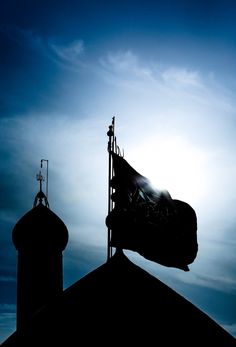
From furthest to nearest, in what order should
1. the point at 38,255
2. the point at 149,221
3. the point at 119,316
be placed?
the point at 38,255
the point at 149,221
the point at 119,316

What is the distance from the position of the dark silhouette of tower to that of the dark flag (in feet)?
46.5

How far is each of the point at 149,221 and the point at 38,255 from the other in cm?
1541

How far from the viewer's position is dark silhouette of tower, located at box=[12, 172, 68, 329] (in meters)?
24.1

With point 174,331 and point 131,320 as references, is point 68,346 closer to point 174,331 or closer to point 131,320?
point 131,320

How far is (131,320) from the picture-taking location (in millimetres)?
9594

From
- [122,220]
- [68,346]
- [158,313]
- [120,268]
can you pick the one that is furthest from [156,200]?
[68,346]

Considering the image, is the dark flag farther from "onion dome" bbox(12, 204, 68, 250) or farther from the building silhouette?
"onion dome" bbox(12, 204, 68, 250)

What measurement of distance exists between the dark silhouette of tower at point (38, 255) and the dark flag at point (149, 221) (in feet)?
46.5

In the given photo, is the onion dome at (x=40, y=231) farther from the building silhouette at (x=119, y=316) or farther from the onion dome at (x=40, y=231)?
the building silhouette at (x=119, y=316)

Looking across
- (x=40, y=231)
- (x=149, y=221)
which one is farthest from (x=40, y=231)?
(x=149, y=221)

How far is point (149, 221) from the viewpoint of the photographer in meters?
11.2

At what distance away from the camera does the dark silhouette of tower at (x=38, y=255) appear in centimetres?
2409

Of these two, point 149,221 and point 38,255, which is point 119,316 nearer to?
point 149,221

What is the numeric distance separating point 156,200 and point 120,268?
6.70 feet
